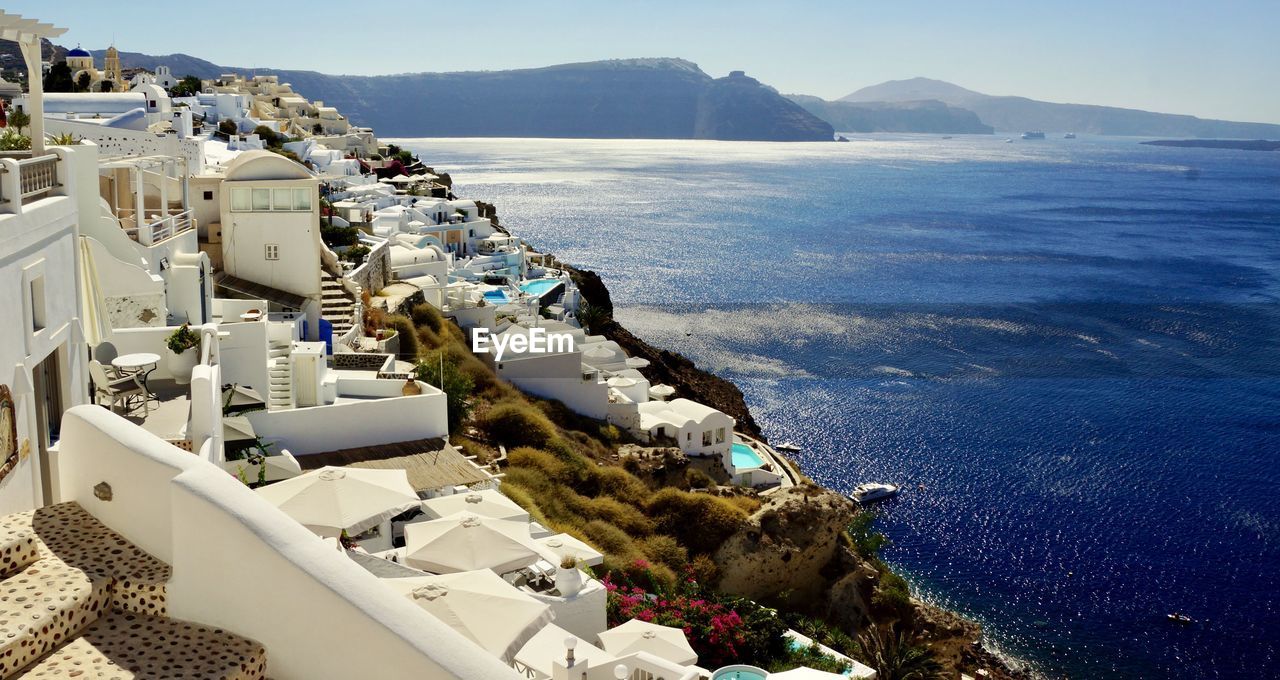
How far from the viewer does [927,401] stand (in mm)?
50969

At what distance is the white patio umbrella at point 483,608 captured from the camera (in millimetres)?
12062

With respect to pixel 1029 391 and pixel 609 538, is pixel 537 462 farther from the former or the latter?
pixel 1029 391

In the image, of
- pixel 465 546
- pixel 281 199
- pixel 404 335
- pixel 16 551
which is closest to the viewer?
pixel 16 551

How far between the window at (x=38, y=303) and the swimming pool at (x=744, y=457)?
27.3 meters

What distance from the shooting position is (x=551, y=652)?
12594 millimetres

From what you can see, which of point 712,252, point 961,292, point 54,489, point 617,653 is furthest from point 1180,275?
point 54,489

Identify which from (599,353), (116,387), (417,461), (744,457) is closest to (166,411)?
(116,387)

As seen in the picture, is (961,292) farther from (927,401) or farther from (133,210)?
(133,210)

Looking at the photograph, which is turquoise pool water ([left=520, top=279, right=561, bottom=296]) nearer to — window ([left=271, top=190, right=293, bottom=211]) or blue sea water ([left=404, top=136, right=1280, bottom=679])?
blue sea water ([left=404, top=136, right=1280, bottom=679])

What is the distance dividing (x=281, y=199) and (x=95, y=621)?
20.9 m

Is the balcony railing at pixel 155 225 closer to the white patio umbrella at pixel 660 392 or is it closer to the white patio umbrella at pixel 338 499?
the white patio umbrella at pixel 338 499

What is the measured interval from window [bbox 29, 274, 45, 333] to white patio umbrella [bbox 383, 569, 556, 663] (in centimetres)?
477

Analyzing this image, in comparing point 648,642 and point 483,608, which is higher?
point 483,608

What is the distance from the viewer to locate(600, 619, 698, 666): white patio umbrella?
14914 millimetres
